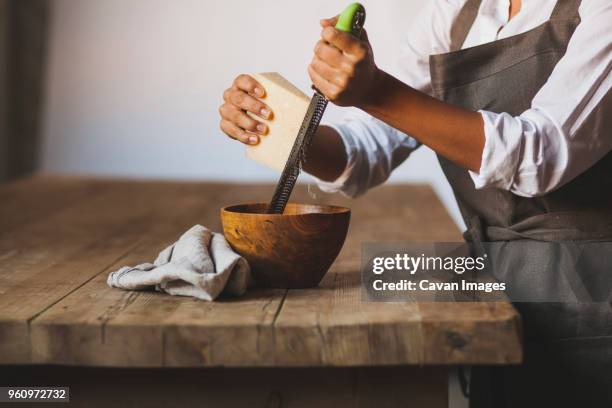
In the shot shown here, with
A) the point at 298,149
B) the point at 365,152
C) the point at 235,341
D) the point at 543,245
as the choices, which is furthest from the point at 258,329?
the point at 365,152

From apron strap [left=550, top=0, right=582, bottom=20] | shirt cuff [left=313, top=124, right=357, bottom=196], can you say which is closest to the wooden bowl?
shirt cuff [left=313, top=124, right=357, bottom=196]

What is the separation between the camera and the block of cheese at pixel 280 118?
1.14 m

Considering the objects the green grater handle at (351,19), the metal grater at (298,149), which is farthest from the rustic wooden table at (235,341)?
the green grater handle at (351,19)

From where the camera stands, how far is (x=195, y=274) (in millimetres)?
1026

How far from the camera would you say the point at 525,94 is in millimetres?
1282

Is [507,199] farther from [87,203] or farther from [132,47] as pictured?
[132,47]

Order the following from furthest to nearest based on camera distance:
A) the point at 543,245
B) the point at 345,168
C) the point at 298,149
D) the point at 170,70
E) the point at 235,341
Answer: the point at 170,70 → the point at 345,168 → the point at 543,245 → the point at 298,149 → the point at 235,341

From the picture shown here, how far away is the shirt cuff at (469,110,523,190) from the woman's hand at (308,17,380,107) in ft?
0.57

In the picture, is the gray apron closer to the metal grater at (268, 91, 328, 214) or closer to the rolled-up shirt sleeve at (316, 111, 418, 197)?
the rolled-up shirt sleeve at (316, 111, 418, 197)

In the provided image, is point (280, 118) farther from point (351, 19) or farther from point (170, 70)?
point (170, 70)

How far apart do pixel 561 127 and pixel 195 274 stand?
0.54m

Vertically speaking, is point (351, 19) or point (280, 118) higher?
point (351, 19)

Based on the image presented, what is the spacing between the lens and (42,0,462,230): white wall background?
436 centimetres

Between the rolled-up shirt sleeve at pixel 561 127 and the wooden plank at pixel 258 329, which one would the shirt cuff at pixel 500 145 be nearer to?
the rolled-up shirt sleeve at pixel 561 127
